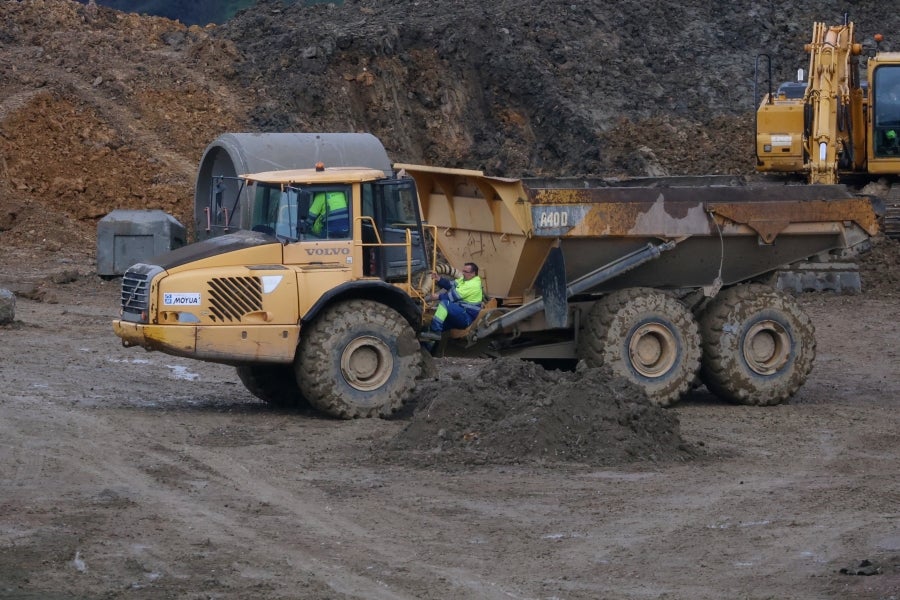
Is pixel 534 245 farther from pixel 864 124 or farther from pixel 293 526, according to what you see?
pixel 864 124

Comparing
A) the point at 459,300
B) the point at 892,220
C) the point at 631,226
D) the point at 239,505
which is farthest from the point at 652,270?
the point at 892,220

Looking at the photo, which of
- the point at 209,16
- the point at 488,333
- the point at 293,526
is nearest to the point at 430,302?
the point at 488,333

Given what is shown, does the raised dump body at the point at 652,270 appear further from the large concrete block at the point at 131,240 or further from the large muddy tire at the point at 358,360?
the large concrete block at the point at 131,240

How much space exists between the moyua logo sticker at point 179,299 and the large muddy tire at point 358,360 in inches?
38.8

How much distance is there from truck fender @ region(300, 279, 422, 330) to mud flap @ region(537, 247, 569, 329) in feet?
3.85

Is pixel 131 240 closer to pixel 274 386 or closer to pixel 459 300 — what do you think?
pixel 274 386

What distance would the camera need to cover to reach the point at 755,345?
43.8 ft

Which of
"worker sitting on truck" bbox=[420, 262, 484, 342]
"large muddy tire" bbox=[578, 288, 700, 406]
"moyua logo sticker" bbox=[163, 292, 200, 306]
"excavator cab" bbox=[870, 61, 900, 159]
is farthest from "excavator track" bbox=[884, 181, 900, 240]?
"moyua logo sticker" bbox=[163, 292, 200, 306]

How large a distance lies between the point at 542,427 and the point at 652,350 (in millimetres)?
2612

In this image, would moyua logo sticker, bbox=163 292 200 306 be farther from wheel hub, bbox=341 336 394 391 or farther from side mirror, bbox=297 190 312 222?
wheel hub, bbox=341 336 394 391

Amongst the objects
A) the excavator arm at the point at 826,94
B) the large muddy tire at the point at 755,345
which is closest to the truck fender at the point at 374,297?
the large muddy tire at the point at 755,345

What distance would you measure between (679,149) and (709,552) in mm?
19847

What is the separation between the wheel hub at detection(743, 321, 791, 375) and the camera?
1328 cm

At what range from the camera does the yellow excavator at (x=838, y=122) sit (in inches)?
826
